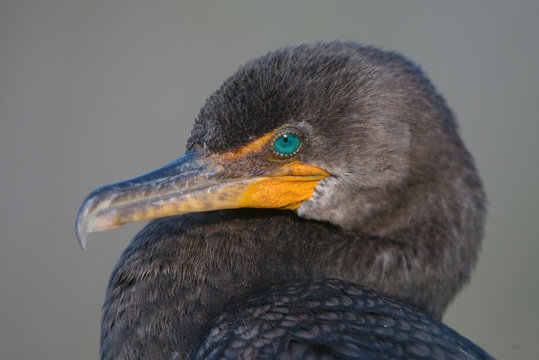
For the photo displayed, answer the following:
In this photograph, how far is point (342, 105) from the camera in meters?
2.27

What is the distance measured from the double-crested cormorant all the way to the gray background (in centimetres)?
344

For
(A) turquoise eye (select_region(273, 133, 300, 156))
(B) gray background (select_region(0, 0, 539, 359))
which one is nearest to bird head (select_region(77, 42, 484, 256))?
→ (A) turquoise eye (select_region(273, 133, 300, 156))

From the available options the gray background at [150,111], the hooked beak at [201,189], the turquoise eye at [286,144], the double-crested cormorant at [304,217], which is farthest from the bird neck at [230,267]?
the gray background at [150,111]

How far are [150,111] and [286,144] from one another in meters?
4.90

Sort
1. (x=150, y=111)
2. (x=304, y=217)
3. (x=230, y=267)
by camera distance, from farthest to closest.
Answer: (x=150, y=111) < (x=304, y=217) < (x=230, y=267)

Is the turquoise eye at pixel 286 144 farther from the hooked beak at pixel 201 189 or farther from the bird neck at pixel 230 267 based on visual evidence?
the bird neck at pixel 230 267

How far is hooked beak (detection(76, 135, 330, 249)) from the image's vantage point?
2.06m

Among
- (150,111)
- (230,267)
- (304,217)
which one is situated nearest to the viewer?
(230,267)

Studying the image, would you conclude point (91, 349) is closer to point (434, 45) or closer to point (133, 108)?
point (133, 108)

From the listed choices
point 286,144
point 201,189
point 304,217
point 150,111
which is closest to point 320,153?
point 286,144

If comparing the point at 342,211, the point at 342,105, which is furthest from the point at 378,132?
the point at 342,211

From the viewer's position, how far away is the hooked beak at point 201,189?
81.3 inches

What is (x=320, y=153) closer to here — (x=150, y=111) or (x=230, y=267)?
(x=230, y=267)

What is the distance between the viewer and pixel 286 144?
223 centimetres
